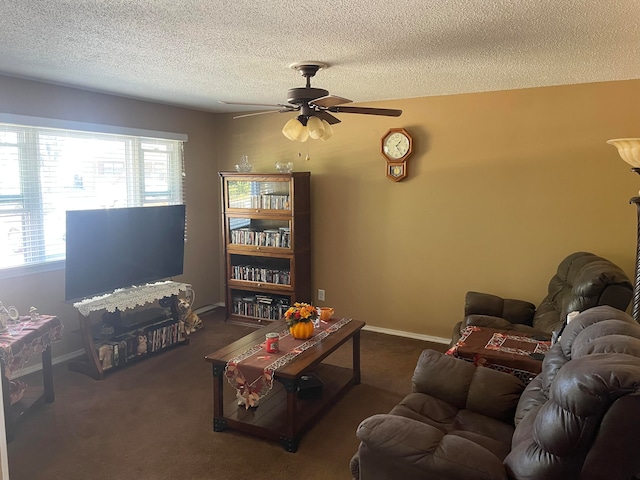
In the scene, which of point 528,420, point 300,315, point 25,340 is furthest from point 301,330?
point 25,340

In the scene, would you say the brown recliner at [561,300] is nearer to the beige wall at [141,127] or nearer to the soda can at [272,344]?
the soda can at [272,344]

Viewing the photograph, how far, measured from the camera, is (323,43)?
104 inches

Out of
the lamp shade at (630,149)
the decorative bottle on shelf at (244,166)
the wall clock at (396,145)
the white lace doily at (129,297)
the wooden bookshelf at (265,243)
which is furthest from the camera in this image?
the decorative bottle on shelf at (244,166)

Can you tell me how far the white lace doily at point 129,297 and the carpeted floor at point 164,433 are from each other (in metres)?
0.56

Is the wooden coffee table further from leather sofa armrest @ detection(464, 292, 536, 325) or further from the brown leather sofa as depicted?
leather sofa armrest @ detection(464, 292, 536, 325)

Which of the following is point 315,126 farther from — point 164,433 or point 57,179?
point 57,179

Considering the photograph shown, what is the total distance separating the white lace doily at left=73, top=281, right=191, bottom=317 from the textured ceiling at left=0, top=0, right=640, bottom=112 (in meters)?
1.82

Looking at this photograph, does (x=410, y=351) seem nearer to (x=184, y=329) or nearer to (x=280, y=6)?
(x=184, y=329)

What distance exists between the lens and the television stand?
3.81 metres

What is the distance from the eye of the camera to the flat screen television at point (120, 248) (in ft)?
12.4

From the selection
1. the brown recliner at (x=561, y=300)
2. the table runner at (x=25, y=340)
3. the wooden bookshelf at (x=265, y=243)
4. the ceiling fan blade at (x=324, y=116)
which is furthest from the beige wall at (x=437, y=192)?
the ceiling fan blade at (x=324, y=116)

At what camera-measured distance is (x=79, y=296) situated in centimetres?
383

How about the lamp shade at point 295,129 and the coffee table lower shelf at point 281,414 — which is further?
the lamp shade at point 295,129

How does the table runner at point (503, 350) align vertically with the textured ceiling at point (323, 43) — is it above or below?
below
